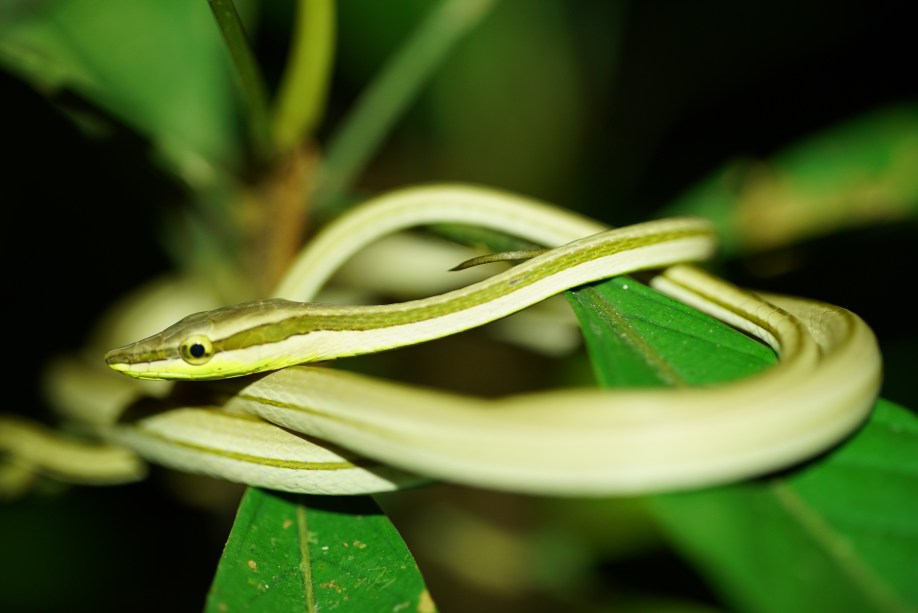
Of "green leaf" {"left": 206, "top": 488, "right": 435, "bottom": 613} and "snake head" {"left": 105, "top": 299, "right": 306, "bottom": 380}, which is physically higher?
"snake head" {"left": 105, "top": 299, "right": 306, "bottom": 380}

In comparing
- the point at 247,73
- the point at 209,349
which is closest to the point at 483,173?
the point at 247,73

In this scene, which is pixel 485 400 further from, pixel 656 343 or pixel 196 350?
pixel 196 350

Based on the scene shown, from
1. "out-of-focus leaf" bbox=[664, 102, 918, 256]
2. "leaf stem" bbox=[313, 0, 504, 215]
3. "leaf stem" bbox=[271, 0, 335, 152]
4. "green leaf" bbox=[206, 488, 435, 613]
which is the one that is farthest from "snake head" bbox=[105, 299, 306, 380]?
"out-of-focus leaf" bbox=[664, 102, 918, 256]

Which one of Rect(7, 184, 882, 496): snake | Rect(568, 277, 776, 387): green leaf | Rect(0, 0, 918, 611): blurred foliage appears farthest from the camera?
Rect(0, 0, 918, 611): blurred foliage

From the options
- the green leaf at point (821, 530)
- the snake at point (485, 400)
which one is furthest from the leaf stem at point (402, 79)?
the green leaf at point (821, 530)

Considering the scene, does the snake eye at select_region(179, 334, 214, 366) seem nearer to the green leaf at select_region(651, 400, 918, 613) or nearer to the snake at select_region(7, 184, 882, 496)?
the snake at select_region(7, 184, 882, 496)

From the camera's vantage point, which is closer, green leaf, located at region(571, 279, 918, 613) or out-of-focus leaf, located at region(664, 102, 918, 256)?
green leaf, located at region(571, 279, 918, 613)

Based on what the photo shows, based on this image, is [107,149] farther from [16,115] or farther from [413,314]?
[413,314]
